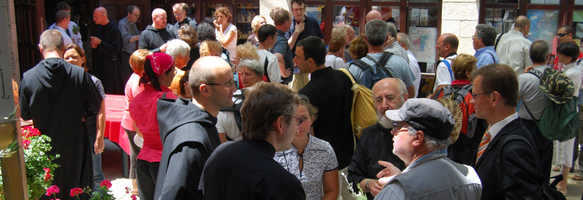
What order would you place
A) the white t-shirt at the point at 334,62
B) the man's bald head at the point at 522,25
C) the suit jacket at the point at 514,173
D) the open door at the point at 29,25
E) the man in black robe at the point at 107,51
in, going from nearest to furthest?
1. the suit jacket at the point at 514,173
2. the white t-shirt at the point at 334,62
3. the man's bald head at the point at 522,25
4. the open door at the point at 29,25
5. the man in black robe at the point at 107,51

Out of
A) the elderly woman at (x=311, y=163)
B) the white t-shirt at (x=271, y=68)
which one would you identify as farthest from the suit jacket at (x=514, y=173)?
the white t-shirt at (x=271, y=68)

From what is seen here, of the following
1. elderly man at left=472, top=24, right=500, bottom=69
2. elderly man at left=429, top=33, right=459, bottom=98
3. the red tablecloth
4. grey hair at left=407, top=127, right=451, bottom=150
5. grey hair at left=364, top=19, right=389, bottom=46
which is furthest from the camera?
elderly man at left=472, top=24, right=500, bottom=69

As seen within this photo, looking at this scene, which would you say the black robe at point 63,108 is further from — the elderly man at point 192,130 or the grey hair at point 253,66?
the elderly man at point 192,130

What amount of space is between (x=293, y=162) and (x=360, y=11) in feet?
24.9

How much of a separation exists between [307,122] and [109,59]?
714cm

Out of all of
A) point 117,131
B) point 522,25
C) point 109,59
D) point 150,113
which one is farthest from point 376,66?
point 109,59

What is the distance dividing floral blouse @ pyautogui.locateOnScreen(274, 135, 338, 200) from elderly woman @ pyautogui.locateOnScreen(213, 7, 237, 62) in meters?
4.58

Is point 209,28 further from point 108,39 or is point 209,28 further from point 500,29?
point 500,29

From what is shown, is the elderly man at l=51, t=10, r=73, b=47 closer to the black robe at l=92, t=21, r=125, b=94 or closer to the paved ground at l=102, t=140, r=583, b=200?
the black robe at l=92, t=21, r=125, b=94

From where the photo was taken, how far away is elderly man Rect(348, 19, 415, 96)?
4531 millimetres

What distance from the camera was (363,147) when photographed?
304cm

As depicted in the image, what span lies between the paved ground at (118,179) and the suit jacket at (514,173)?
3686 mm

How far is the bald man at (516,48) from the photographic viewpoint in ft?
22.3

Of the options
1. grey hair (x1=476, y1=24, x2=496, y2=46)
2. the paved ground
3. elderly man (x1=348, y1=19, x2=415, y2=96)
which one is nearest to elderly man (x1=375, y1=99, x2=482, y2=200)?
elderly man (x1=348, y1=19, x2=415, y2=96)
